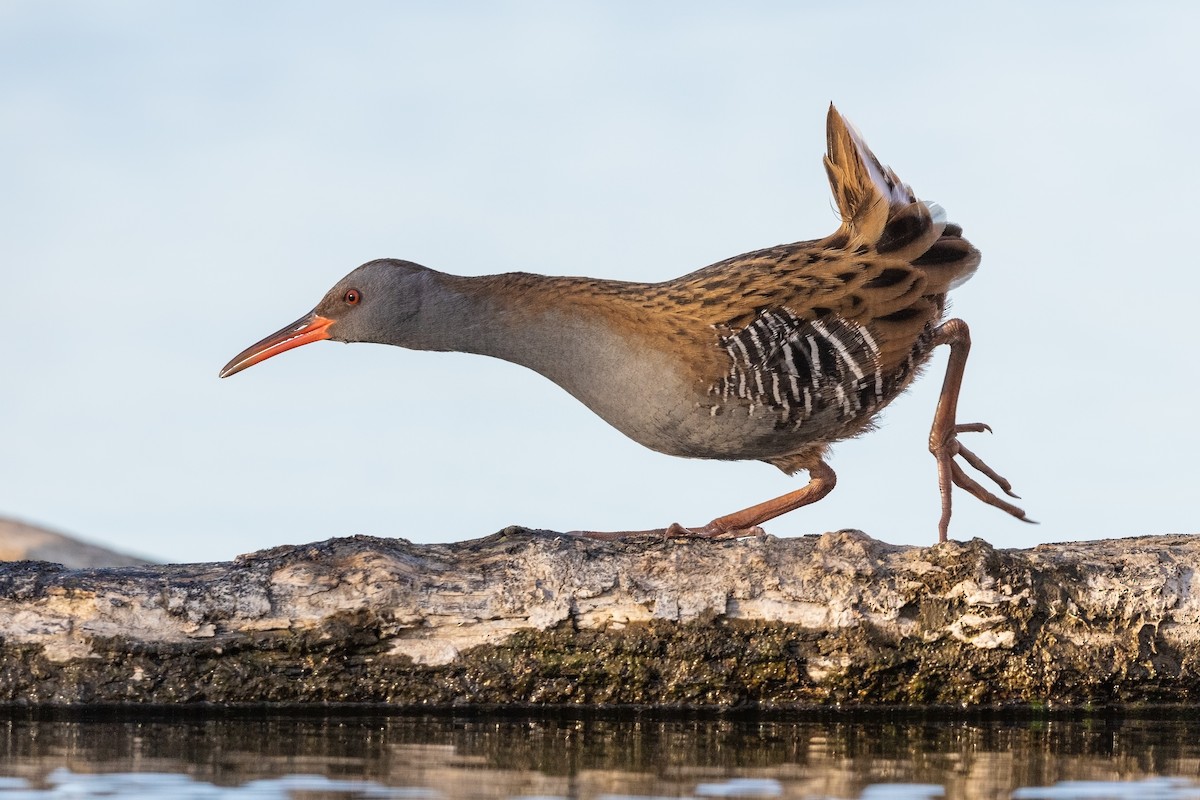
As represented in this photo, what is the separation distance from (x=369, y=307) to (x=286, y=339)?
65cm

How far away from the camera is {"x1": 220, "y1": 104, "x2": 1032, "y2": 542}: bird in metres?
7.97

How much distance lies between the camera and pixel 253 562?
7383mm

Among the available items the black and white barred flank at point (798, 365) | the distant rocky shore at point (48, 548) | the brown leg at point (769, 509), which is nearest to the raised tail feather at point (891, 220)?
the black and white barred flank at point (798, 365)

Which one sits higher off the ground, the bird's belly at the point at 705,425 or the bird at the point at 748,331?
the bird at the point at 748,331

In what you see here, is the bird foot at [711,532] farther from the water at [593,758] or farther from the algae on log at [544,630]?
the water at [593,758]

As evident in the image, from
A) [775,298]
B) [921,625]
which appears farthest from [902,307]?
[921,625]

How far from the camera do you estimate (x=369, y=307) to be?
28.8 feet

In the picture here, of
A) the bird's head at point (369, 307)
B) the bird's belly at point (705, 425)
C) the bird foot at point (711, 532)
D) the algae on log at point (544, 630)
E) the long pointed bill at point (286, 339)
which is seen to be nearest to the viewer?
the algae on log at point (544, 630)

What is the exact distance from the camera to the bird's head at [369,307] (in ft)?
28.6

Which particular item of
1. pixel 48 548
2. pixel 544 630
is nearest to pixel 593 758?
pixel 544 630

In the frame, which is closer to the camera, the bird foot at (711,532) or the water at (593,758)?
the water at (593,758)

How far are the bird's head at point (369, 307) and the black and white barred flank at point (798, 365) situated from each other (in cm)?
203

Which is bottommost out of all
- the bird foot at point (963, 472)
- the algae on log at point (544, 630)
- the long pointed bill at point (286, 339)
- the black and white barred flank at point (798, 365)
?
the algae on log at point (544, 630)

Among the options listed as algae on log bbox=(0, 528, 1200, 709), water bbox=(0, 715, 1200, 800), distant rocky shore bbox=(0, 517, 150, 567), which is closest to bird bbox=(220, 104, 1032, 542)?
algae on log bbox=(0, 528, 1200, 709)
